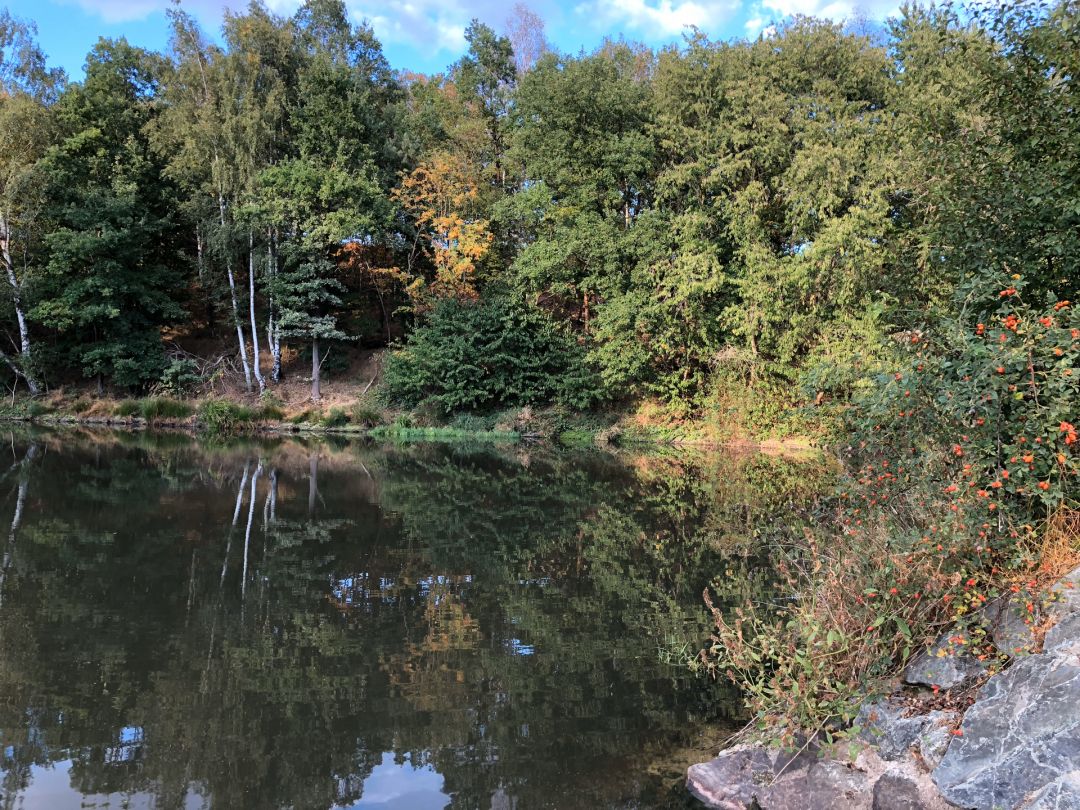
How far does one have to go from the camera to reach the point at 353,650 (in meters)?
6.20

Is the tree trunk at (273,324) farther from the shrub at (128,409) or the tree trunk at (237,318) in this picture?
the shrub at (128,409)

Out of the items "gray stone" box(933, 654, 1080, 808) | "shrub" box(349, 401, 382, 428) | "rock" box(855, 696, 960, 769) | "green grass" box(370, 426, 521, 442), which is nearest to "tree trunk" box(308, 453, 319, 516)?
"green grass" box(370, 426, 521, 442)

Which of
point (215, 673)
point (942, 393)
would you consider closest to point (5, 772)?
point (215, 673)

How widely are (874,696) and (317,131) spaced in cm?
2902

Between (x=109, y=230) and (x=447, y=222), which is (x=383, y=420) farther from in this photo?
(x=109, y=230)

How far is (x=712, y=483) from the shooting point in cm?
1544

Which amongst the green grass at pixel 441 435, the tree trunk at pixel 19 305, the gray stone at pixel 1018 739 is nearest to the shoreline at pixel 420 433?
the green grass at pixel 441 435

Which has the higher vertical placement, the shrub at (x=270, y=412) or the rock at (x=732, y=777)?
the shrub at (x=270, y=412)

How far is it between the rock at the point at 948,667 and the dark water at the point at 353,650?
1.36 meters

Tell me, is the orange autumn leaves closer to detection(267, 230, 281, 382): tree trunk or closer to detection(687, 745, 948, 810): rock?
detection(267, 230, 281, 382): tree trunk

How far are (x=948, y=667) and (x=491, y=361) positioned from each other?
22879 millimetres

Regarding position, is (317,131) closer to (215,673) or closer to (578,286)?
(578,286)

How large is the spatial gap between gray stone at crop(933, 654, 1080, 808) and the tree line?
54.7ft

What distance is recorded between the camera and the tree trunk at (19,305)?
27.1 metres
